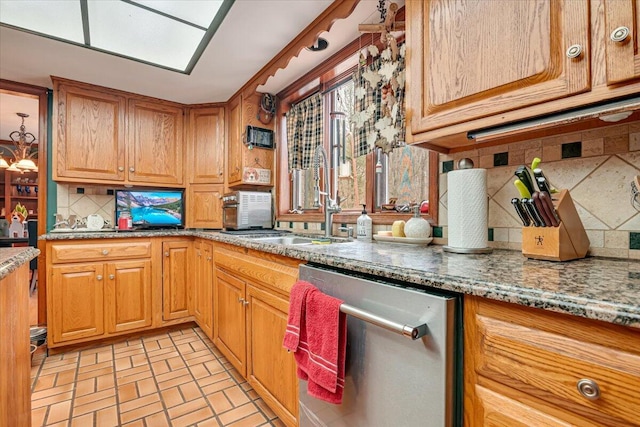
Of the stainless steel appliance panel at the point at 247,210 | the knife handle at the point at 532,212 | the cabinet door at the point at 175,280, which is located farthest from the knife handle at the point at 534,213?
the cabinet door at the point at 175,280

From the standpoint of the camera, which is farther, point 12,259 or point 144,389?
point 144,389

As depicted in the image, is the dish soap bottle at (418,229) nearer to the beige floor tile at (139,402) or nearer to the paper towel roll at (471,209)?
the paper towel roll at (471,209)

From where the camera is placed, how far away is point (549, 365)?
21.8 inches

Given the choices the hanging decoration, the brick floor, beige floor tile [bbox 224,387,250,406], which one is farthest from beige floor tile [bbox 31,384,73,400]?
the hanging decoration

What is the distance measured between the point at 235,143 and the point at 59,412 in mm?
2245

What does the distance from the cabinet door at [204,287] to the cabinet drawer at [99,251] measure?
0.45 metres

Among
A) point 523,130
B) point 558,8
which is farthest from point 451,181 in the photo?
point 558,8

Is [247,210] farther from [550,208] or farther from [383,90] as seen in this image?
[550,208]

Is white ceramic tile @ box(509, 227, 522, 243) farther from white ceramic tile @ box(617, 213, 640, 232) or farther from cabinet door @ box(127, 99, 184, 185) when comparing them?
cabinet door @ box(127, 99, 184, 185)

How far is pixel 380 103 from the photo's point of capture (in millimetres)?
1736

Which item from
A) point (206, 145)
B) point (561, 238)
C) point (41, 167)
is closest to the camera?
point (561, 238)

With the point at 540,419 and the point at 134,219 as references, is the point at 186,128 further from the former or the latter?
the point at 540,419

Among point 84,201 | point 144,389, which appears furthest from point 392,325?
point 84,201

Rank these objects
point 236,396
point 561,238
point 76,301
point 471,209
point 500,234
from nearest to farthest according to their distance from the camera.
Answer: point 561,238 < point 471,209 < point 500,234 < point 236,396 < point 76,301
